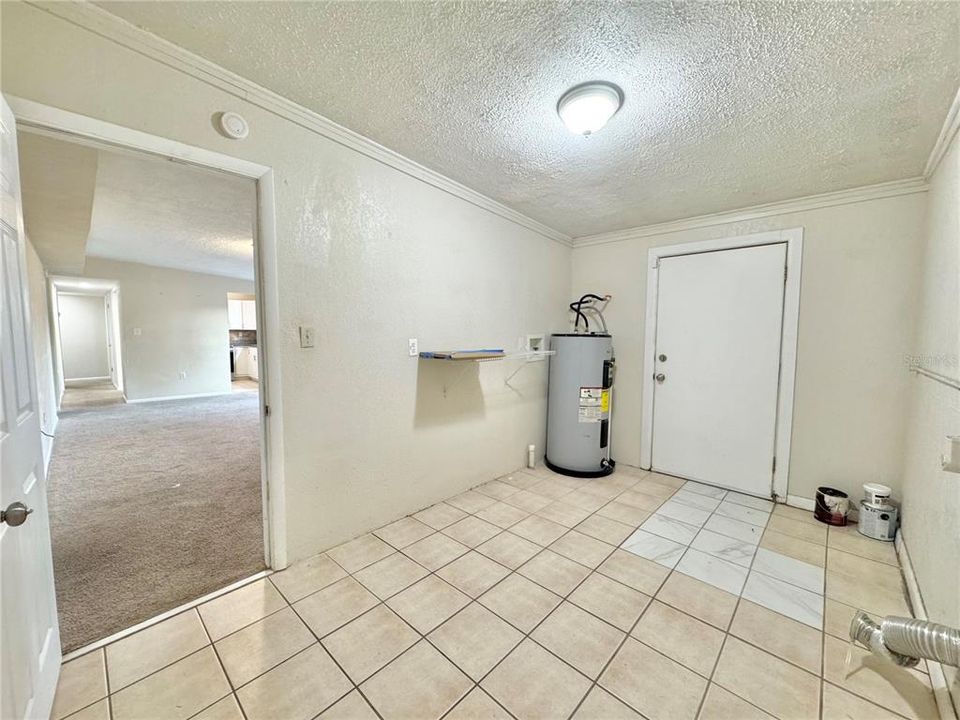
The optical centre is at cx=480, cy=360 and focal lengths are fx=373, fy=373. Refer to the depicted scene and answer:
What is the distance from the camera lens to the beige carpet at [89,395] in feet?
19.4

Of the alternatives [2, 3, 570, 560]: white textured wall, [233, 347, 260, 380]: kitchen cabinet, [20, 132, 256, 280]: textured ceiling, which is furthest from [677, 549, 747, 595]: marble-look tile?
[233, 347, 260, 380]: kitchen cabinet

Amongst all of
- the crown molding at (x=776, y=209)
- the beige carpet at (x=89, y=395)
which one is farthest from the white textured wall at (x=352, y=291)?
the beige carpet at (x=89, y=395)

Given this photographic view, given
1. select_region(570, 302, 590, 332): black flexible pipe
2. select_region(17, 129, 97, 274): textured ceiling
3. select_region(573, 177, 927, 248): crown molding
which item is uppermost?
select_region(17, 129, 97, 274): textured ceiling

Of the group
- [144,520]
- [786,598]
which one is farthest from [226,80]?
[786,598]

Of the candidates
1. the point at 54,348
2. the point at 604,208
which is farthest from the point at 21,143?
the point at 54,348

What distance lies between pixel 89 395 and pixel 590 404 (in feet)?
29.1

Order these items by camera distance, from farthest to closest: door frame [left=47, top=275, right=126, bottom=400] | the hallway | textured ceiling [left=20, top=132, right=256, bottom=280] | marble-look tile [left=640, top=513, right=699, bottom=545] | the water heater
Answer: door frame [left=47, top=275, right=126, bottom=400] < the hallway < the water heater < marble-look tile [left=640, top=513, right=699, bottom=545] < textured ceiling [left=20, top=132, right=256, bottom=280]

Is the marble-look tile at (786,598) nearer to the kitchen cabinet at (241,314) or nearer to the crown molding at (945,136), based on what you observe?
the crown molding at (945,136)

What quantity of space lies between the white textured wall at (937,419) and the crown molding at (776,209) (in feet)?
0.63

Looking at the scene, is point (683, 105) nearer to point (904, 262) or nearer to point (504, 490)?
point (904, 262)

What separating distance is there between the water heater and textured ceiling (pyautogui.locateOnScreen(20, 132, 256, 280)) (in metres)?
2.53

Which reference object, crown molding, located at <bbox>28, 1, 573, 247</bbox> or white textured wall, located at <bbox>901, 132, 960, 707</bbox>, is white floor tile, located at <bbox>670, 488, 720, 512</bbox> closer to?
white textured wall, located at <bbox>901, 132, 960, 707</bbox>

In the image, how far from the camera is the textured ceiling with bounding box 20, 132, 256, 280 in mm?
2199

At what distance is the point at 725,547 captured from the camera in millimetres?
2213
